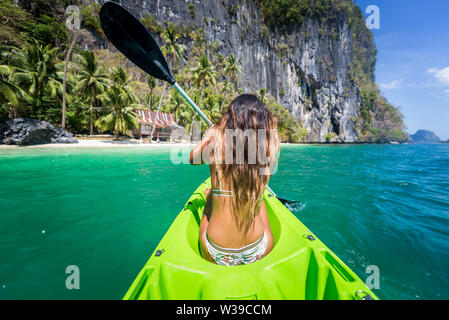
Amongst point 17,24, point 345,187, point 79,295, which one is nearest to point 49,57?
point 17,24

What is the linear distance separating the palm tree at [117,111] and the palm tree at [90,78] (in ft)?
3.24

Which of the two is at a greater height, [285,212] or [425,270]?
[285,212]

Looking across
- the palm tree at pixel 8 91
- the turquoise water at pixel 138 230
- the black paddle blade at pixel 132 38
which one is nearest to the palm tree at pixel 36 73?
the palm tree at pixel 8 91

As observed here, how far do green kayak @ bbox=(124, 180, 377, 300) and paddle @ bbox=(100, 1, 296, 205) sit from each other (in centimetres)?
198

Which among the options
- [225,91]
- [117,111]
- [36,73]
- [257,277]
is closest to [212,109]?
[225,91]

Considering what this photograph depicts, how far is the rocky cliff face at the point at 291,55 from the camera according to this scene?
40.9m

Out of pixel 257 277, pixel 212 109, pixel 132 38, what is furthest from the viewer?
pixel 212 109

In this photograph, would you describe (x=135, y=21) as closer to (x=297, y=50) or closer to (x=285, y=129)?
(x=285, y=129)

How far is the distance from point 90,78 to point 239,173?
25.9m

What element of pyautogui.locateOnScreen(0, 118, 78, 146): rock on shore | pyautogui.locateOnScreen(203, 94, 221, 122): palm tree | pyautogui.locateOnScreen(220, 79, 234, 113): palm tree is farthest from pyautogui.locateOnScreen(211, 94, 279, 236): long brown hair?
pyautogui.locateOnScreen(220, 79, 234, 113): palm tree

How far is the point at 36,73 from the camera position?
56.3 ft

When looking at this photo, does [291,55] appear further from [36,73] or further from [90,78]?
[36,73]
